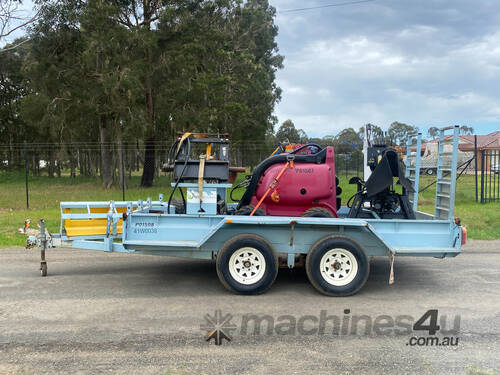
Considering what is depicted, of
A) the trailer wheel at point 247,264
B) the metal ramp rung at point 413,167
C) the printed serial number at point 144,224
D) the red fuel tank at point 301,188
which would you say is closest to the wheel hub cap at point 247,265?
the trailer wheel at point 247,264

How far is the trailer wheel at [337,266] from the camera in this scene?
584 centimetres

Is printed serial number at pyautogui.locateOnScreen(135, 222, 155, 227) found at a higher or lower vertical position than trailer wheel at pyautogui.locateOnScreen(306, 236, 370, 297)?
higher

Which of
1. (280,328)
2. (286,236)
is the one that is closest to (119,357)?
(280,328)

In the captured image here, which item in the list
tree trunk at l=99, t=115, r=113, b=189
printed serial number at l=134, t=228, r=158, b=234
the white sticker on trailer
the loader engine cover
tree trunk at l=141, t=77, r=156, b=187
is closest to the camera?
printed serial number at l=134, t=228, r=158, b=234

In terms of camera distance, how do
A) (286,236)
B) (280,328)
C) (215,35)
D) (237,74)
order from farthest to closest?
(237,74)
(215,35)
(286,236)
(280,328)

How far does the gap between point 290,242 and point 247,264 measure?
0.65 meters

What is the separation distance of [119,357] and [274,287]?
8.92ft

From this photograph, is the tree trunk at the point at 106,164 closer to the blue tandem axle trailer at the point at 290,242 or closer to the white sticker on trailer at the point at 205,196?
the white sticker on trailer at the point at 205,196

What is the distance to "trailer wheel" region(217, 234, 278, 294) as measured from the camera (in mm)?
5859

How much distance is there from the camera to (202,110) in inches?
1029

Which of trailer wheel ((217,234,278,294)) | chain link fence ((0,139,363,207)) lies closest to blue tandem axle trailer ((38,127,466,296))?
trailer wheel ((217,234,278,294))

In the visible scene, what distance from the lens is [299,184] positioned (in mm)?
6641

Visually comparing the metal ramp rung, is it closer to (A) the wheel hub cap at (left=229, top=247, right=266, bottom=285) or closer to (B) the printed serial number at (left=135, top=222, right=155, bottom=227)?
(A) the wheel hub cap at (left=229, top=247, right=266, bottom=285)

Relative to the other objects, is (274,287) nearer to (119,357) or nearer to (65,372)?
(119,357)
